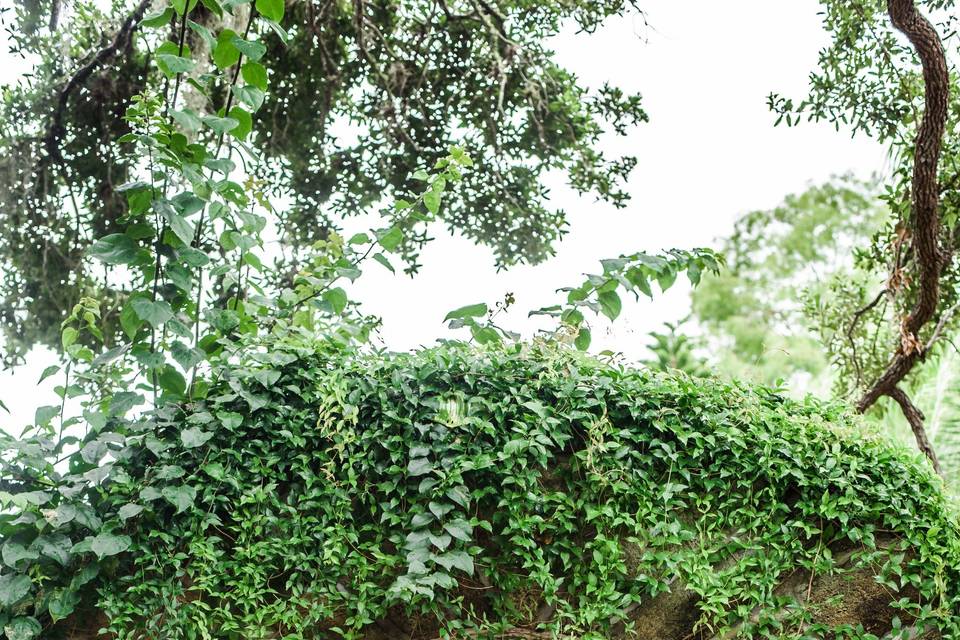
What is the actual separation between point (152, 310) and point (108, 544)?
740mm

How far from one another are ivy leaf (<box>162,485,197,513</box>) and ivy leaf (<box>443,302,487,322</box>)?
1043mm

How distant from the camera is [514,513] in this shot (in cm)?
270

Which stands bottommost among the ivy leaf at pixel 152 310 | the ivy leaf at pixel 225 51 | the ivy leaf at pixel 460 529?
the ivy leaf at pixel 460 529

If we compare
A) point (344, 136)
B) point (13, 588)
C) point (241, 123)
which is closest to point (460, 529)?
point (13, 588)

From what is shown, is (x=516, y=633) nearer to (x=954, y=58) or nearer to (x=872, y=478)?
(x=872, y=478)

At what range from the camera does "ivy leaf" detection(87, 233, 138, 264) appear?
287 centimetres

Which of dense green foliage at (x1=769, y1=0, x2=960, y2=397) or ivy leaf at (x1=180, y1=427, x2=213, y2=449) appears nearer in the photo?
ivy leaf at (x1=180, y1=427, x2=213, y2=449)

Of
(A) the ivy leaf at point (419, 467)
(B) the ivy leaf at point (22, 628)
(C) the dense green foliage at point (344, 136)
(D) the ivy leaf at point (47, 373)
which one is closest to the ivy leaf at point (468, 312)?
(A) the ivy leaf at point (419, 467)

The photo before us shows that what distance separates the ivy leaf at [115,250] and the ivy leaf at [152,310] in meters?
0.15

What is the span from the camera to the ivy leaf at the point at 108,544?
103 inches

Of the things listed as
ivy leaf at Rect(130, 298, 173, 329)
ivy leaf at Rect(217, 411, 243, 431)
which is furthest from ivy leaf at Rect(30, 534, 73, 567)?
ivy leaf at Rect(130, 298, 173, 329)

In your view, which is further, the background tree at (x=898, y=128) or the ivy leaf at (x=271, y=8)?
the background tree at (x=898, y=128)

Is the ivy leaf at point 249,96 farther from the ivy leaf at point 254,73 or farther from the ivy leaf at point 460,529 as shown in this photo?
the ivy leaf at point 460,529

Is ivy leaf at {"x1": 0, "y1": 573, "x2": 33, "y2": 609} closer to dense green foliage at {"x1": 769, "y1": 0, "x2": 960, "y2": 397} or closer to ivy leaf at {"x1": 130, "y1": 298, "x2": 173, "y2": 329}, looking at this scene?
ivy leaf at {"x1": 130, "y1": 298, "x2": 173, "y2": 329}
